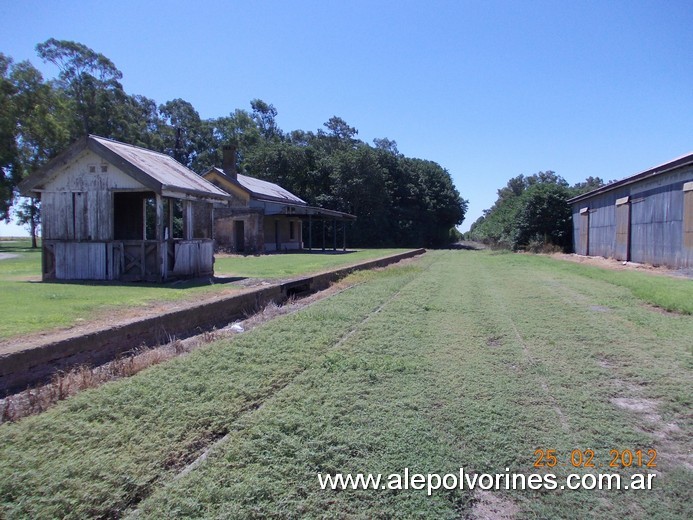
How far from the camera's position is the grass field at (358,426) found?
2951 mm

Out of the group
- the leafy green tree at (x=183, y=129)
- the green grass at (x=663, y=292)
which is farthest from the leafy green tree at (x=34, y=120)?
the green grass at (x=663, y=292)

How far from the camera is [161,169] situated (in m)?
14.9

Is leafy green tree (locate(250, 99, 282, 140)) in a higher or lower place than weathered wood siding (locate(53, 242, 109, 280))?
higher

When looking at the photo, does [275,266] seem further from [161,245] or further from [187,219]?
[161,245]

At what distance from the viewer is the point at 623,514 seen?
2859mm

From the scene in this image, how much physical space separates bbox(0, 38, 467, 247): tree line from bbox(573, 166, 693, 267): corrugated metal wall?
23.1 m

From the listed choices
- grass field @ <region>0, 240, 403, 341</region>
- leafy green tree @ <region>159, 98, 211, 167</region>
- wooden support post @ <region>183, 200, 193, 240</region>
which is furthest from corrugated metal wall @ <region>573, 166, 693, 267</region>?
leafy green tree @ <region>159, 98, 211, 167</region>

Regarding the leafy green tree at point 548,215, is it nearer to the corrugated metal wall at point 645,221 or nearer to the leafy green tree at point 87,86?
the corrugated metal wall at point 645,221

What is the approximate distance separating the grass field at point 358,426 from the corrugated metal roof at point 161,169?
7832mm

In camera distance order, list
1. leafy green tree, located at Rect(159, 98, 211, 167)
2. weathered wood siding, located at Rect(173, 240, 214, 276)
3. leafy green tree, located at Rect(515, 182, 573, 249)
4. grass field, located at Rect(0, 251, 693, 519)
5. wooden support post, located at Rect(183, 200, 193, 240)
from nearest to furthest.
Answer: grass field, located at Rect(0, 251, 693, 519) < weathered wood siding, located at Rect(173, 240, 214, 276) < wooden support post, located at Rect(183, 200, 193, 240) < leafy green tree, located at Rect(515, 182, 573, 249) < leafy green tree, located at Rect(159, 98, 211, 167)

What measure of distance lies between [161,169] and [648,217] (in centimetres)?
1931

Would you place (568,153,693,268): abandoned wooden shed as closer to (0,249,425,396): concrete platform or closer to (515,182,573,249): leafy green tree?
(515,182,573,249): leafy green tree

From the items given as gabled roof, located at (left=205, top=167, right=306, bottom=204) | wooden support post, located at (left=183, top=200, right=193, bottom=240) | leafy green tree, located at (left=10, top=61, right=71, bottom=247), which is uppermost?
leafy green tree, located at (left=10, top=61, right=71, bottom=247)

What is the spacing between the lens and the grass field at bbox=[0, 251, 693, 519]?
2951mm
